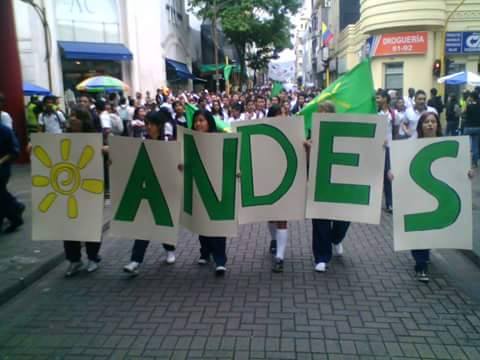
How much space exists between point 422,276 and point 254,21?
107 ft

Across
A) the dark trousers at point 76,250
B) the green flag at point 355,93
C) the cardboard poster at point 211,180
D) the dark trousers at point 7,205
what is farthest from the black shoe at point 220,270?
the dark trousers at point 7,205

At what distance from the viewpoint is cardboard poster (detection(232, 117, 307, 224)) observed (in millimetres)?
5125

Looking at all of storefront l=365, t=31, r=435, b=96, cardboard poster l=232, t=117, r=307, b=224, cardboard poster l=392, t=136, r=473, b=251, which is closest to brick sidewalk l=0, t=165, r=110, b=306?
cardboard poster l=232, t=117, r=307, b=224

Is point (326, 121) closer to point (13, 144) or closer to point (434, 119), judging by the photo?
point (434, 119)

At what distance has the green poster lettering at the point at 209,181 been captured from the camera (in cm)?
496

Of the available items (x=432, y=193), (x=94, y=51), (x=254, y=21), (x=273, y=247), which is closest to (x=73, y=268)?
(x=273, y=247)

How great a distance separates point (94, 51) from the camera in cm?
2211

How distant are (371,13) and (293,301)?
21.3 meters

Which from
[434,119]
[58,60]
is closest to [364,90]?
[434,119]

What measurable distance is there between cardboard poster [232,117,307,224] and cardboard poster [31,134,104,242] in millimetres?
1574

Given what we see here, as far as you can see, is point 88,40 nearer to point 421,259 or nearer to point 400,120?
point 400,120

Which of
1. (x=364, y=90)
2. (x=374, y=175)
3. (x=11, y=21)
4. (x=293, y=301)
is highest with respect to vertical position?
(x=11, y=21)

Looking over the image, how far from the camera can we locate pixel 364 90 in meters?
5.62

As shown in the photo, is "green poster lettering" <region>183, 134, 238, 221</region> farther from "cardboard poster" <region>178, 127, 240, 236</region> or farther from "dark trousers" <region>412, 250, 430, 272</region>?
"dark trousers" <region>412, 250, 430, 272</region>
